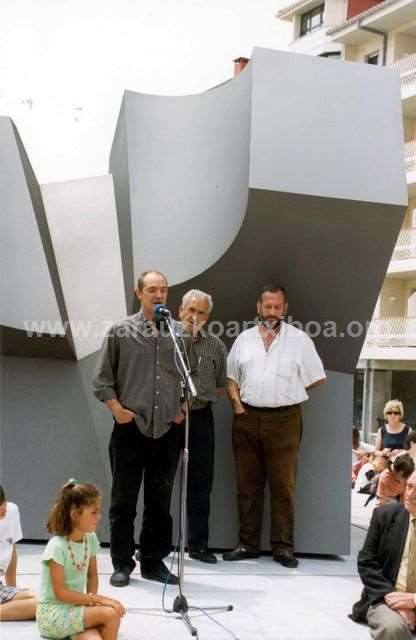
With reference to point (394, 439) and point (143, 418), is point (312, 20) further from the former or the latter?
point (143, 418)

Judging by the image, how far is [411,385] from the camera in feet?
71.9

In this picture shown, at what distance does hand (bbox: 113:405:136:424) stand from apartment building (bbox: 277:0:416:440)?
16628mm

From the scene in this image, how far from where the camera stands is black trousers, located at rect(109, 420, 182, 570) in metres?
4.05

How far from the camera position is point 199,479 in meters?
4.58

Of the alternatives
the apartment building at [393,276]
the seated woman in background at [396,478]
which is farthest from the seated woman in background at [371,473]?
the apartment building at [393,276]

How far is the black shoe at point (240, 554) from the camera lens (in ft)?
15.3

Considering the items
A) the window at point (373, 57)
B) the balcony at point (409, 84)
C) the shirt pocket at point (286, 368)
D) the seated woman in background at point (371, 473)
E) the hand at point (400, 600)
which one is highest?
the window at point (373, 57)

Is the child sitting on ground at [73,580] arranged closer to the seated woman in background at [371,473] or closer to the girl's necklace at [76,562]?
the girl's necklace at [76,562]

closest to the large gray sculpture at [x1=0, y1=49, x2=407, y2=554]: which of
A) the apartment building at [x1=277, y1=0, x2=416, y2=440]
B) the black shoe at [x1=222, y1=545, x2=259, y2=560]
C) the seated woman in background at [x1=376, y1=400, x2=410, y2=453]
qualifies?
the black shoe at [x1=222, y1=545, x2=259, y2=560]

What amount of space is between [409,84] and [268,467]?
18.2 metres

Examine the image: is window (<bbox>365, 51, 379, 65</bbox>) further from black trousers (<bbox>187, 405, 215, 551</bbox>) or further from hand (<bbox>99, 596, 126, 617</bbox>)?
hand (<bbox>99, 596, 126, 617</bbox>)

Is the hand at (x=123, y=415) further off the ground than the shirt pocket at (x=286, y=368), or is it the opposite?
the shirt pocket at (x=286, y=368)

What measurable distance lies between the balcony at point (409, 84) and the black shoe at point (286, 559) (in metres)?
17.9

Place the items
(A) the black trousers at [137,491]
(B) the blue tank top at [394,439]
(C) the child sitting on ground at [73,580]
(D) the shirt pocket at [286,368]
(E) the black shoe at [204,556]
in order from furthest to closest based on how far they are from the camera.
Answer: (B) the blue tank top at [394,439] → (D) the shirt pocket at [286,368] → (E) the black shoe at [204,556] → (A) the black trousers at [137,491] → (C) the child sitting on ground at [73,580]
